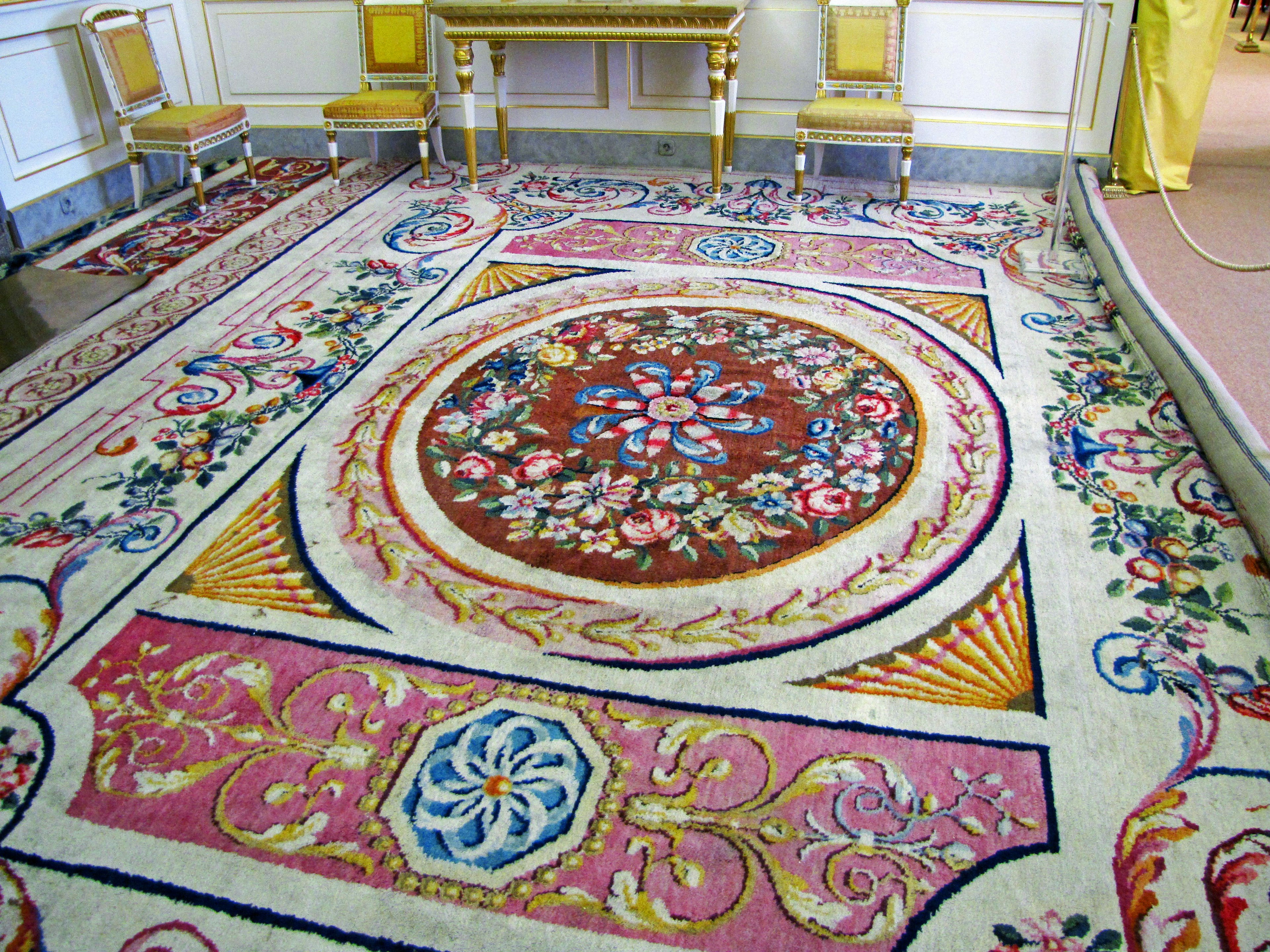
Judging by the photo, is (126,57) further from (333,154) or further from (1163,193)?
(1163,193)

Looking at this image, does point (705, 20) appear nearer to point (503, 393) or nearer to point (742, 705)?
point (503, 393)

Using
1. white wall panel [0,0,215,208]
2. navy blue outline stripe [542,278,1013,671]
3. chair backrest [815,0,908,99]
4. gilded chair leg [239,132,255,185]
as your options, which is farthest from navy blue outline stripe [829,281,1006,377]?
white wall panel [0,0,215,208]

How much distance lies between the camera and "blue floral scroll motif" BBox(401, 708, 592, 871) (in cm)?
175

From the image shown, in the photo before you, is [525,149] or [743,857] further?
[525,149]

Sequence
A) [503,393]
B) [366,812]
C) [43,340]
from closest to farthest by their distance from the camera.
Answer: [366,812]
[503,393]
[43,340]

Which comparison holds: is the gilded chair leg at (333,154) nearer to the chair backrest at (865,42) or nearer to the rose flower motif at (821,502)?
the chair backrest at (865,42)

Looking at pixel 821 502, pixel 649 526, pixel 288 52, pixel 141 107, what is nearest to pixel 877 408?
pixel 821 502

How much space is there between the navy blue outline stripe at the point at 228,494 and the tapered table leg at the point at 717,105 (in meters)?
1.64

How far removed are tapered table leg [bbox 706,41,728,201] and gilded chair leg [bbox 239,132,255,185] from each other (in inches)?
105

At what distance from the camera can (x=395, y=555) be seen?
251 cm

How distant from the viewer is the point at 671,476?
2791mm

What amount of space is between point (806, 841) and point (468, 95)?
4461mm

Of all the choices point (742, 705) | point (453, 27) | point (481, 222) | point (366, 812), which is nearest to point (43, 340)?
point (481, 222)

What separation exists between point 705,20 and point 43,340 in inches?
130
